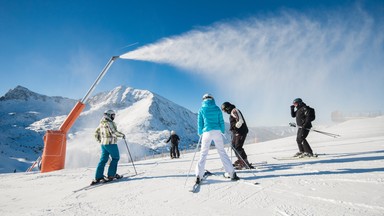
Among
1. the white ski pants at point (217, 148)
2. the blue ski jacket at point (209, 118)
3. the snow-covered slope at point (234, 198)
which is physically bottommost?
the snow-covered slope at point (234, 198)

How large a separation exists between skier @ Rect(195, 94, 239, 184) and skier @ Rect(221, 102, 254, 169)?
65.8 inches

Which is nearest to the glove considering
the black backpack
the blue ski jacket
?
the blue ski jacket

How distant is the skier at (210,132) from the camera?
17.2 ft

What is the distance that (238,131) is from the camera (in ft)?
24.1

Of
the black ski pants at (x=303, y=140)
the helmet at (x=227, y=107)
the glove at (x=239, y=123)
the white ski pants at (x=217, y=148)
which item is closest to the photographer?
the white ski pants at (x=217, y=148)

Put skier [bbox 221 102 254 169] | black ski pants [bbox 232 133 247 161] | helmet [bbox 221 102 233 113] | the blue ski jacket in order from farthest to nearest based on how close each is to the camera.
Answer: helmet [bbox 221 102 233 113] < black ski pants [bbox 232 133 247 161] < skier [bbox 221 102 254 169] < the blue ski jacket

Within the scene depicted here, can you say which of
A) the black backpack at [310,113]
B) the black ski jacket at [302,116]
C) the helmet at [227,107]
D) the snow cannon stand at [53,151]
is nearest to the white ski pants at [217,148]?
the helmet at [227,107]

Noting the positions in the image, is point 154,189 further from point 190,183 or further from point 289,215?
point 289,215

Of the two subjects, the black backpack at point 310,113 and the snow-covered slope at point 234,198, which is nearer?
the snow-covered slope at point 234,198

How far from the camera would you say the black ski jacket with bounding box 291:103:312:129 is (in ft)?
28.2

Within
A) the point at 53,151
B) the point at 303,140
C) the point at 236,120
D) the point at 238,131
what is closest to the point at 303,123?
the point at 303,140

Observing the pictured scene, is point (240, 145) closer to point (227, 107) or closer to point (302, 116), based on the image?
point (227, 107)

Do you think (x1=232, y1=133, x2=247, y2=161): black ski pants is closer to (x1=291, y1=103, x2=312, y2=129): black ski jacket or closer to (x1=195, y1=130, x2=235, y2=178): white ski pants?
(x1=195, y1=130, x2=235, y2=178): white ski pants

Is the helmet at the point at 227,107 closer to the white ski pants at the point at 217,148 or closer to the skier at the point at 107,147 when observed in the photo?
the white ski pants at the point at 217,148
